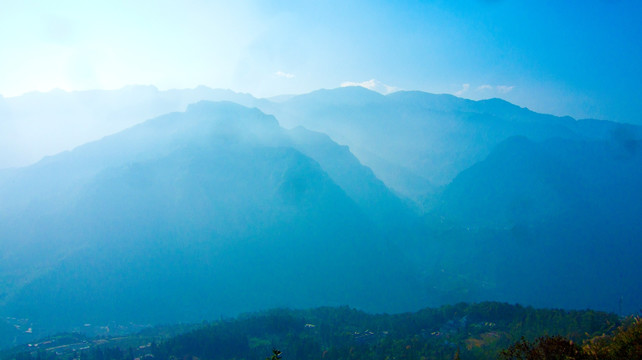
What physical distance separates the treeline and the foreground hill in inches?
2465

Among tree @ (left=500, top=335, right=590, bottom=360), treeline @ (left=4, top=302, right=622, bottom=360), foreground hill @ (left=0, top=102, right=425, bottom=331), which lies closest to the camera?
tree @ (left=500, top=335, right=590, bottom=360)

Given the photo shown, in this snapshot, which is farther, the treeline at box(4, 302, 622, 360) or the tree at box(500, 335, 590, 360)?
the treeline at box(4, 302, 622, 360)

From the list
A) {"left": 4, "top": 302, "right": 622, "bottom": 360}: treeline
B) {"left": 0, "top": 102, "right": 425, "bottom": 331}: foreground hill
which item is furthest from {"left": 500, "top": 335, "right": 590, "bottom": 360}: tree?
{"left": 0, "top": 102, "right": 425, "bottom": 331}: foreground hill

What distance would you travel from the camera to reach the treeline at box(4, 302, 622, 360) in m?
75.8

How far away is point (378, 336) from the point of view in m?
92.9

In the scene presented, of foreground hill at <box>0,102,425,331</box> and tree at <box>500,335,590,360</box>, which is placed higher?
foreground hill at <box>0,102,425,331</box>

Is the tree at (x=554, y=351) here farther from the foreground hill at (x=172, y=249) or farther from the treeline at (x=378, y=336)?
the foreground hill at (x=172, y=249)

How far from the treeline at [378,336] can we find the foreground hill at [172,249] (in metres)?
62.6

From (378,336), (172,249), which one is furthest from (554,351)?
(172,249)

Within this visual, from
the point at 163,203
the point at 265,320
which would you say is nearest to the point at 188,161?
the point at 163,203

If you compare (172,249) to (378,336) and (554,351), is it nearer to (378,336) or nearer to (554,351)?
(378,336)

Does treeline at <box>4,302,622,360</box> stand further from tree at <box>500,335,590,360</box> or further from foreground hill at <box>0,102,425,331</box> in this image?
foreground hill at <box>0,102,425,331</box>

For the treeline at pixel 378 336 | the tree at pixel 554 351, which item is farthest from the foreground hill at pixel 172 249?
the tree at pixel 554 351

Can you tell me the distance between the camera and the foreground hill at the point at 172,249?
507ft
